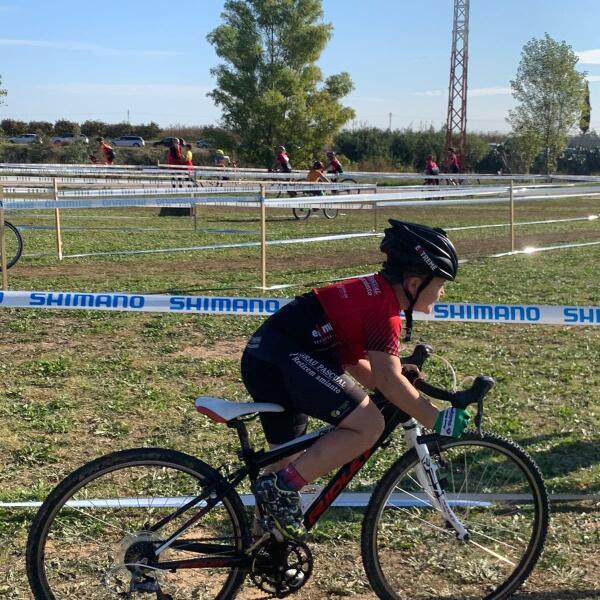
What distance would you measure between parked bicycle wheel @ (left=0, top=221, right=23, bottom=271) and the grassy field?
0.25 m

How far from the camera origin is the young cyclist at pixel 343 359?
3.15 metres

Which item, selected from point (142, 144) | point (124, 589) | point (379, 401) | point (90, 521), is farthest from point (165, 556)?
point (142, 144)

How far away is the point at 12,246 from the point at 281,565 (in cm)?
1200

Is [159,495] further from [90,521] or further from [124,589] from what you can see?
[124,589]

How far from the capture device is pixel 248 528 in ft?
10.8

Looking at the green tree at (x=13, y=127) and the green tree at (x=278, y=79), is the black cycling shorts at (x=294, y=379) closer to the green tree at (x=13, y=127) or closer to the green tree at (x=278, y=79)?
the green tree at (x=278, y=79)

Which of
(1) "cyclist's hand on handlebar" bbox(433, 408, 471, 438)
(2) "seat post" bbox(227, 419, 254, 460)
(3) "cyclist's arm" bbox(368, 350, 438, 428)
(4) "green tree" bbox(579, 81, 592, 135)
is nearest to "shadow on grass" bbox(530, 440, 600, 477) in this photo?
(1) "cyclist's hand on handlebar" bbox(433, 408, 471, 438)

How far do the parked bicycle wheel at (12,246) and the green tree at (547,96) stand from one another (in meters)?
46.3

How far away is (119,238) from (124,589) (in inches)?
573

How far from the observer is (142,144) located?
67438 millimetres

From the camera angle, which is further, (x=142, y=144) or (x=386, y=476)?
(x=142, y=144)

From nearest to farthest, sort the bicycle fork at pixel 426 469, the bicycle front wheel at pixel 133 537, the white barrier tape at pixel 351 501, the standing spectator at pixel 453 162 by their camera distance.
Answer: the bicycle front wheel at pixel 133 537 → the bicycle fork at pixel 426 469 → the white barrier tape at pixel 351 501 → the standing spectator at pixel 453 162

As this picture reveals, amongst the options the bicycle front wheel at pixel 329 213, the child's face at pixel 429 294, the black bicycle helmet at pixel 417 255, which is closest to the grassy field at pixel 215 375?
the child's face at pixel 429 294

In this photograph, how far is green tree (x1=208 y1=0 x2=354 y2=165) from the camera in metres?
48.6
